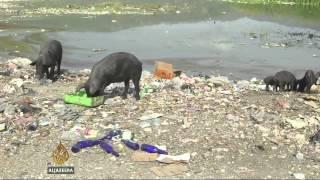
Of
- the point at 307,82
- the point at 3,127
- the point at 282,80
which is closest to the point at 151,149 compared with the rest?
the point at 3,127

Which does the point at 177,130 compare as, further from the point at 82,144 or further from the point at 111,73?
the point at 111,73

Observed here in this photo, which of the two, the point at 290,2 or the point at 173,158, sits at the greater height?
the point at 290,2

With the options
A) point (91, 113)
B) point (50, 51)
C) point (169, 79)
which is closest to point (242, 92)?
point (169, 79)

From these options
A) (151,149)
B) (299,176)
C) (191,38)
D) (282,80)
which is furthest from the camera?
(191,38)

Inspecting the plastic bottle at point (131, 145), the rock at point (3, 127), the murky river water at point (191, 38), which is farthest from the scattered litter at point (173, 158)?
the murky river water at point (191, 38)

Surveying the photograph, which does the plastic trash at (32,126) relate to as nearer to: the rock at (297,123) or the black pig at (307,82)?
the rock at (297,123)

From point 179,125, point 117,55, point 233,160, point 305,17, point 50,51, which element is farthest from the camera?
point 305,17

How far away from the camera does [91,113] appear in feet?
33.3

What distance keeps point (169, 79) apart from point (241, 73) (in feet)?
14.3

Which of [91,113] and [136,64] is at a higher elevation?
[136,64]

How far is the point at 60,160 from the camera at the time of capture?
830cm

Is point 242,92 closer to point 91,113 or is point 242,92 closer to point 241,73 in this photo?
point 91,113

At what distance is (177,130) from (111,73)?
7.09 feet

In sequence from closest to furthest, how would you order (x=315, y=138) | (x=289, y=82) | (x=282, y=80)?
(x=315, y=138) < (x=282, y=80) < (x=289, y=82)
